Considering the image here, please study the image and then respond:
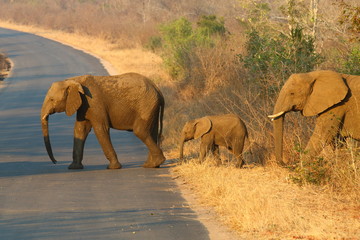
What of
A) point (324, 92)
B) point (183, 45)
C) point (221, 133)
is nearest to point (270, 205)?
point (324, 92)

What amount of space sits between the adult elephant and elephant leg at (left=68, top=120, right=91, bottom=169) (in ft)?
13.3

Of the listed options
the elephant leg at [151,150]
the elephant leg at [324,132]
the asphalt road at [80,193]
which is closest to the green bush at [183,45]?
the asphalt road at [80,193]

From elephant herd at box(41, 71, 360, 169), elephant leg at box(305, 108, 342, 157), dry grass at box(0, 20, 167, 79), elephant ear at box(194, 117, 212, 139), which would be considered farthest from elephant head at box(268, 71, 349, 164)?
dry grass at box(0, 20, 167, 79)

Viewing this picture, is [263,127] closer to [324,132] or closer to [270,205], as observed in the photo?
[324,132]

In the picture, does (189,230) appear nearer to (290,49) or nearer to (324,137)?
(324,137)

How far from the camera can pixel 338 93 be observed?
497 inches

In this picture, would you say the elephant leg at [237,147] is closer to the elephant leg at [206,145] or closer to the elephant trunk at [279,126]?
the elephant leg at [206,145]

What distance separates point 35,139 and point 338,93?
937 centimetres

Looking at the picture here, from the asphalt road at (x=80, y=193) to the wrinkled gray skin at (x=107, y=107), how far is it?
46cm

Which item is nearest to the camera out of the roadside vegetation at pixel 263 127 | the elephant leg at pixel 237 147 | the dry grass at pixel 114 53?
the roadside vegetation at pixel 263 127

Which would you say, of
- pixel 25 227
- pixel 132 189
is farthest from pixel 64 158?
pixel 25 227

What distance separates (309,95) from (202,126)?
9.03 ft

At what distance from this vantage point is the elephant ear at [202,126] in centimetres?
1508

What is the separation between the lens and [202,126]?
15164 mm
